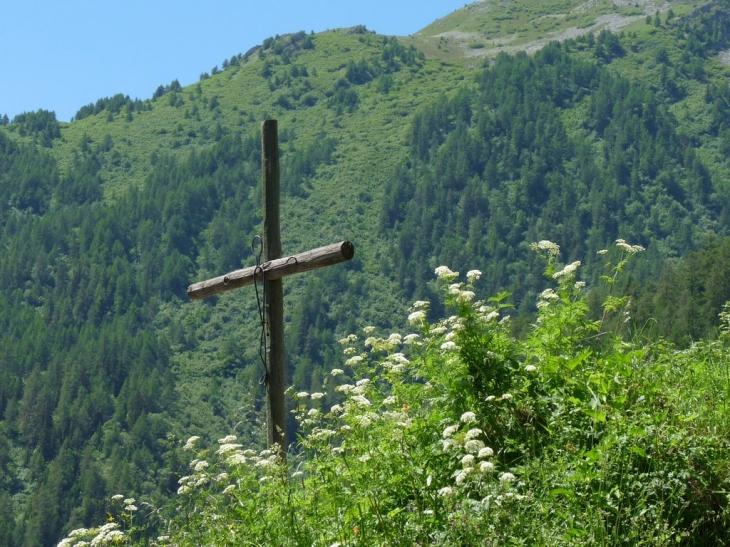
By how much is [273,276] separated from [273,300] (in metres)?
0.23

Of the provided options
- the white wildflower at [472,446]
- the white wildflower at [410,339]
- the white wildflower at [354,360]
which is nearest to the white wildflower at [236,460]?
the white wildflower at [354,360]

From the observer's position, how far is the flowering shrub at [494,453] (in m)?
4.30

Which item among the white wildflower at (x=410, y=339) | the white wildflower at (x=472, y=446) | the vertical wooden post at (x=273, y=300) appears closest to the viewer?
the white wildflower at (x=472, y=446)

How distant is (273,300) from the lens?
298 inches

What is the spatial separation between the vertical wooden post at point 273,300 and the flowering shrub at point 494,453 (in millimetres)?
1213

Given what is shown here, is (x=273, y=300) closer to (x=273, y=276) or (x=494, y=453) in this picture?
(x=273, y=276)

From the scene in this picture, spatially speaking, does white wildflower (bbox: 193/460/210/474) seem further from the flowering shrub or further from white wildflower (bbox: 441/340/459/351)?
white wildflower (bbox: 441/340/459/351)

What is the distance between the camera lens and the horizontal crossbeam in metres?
6.55

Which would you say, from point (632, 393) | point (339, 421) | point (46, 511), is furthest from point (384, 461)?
point (46, 511)

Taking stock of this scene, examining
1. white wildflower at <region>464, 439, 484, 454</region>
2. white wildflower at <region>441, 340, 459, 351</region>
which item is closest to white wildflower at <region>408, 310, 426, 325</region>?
white wildflower at <region>441, 340, 459, 351</region>

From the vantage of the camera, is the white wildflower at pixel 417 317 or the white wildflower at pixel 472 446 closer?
the white wildflower at pixel 472 446

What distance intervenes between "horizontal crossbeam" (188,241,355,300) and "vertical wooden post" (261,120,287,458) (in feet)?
0.50

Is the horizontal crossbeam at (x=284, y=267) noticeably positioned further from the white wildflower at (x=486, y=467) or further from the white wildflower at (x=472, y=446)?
the white wildflower at (x=486, y=467)

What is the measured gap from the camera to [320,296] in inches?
7751
